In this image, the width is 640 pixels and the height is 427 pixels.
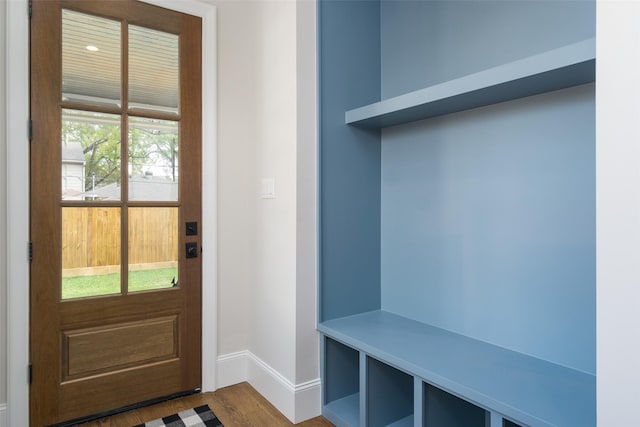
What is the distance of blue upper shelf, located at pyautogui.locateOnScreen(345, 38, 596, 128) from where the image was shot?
3.98 ft

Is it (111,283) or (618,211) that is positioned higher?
(618,211)

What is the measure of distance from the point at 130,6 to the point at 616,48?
2150 millimetres

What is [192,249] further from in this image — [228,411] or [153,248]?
[228,411]

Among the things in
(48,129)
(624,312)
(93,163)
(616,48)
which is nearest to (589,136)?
(616,48)

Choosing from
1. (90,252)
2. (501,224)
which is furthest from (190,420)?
(501,224)

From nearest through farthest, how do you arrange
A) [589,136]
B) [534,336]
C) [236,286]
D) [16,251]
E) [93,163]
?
[589,136] < [534,336] < [16,251] < [93,163] < [236,286]

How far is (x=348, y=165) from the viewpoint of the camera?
2105 millimetres

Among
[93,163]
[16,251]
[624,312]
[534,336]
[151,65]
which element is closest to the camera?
[624,312]

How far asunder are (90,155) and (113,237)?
0.43m

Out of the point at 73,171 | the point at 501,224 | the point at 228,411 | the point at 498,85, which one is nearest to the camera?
→ the point at 498,85

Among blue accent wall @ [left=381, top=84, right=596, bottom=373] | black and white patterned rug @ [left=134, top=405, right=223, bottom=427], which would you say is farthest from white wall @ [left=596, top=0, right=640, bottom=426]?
black and white patterned rug @ [left=134, top=405, right=223, bottom=427]

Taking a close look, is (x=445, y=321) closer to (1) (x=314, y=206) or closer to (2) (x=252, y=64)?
(1) (x=314, y=206)

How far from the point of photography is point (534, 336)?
154 cm

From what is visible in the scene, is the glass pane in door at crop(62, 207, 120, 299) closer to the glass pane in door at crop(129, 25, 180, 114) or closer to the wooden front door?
the wooden front door
